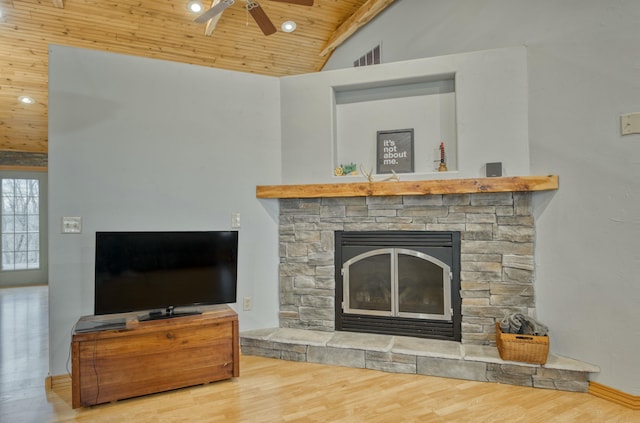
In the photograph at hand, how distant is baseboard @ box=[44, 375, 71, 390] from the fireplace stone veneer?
1737 mm

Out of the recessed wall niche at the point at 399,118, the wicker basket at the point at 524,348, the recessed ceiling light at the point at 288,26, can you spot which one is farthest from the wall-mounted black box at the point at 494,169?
the recessed ceiling light at the point at 288,26

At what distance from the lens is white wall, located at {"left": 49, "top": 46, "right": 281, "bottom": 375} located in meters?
2.76

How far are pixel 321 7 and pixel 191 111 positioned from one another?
2319 mm

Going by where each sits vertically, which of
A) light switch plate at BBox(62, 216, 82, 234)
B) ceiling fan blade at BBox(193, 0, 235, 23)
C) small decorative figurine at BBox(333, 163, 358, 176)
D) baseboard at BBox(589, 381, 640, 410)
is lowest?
baseboard at BBox(589, 381, 640, 410)

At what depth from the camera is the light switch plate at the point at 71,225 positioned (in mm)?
2744

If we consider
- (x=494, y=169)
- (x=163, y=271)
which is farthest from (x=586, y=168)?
(x=163, y=271)

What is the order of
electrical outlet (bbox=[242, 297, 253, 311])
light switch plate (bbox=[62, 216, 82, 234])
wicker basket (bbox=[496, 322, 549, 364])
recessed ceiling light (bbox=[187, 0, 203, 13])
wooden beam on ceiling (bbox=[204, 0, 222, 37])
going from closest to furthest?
1. wicker basket (bbox=[496, 322, 549, 364])
2. light switch plate (bbox=[62, 216, 82, 234])
3. electrical outlet (bbox=[242, 297, 253, 311])
4. recessed ceiling light (bbox=[187, 0, 203, 13])
5. wooden beam on ceiling (bbox=[204, 0, 222, 37])

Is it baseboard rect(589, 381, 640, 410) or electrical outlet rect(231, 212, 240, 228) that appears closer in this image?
baseboard rect(589, 381, 640, 410)

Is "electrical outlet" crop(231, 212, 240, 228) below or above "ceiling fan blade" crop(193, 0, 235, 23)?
below

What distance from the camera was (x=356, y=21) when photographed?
4297 millimetres

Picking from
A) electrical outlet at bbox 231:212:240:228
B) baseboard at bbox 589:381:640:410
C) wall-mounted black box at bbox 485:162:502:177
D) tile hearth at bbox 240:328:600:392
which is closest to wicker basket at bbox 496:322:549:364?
tile hearth at bbox 240:328:600:392

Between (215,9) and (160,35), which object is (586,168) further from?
(160,35)

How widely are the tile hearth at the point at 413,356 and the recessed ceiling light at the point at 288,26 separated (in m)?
3.55

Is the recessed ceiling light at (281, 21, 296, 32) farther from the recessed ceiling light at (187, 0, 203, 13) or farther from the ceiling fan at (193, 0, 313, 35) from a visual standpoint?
the ceiling fan at (193, 0, 313, 35)
